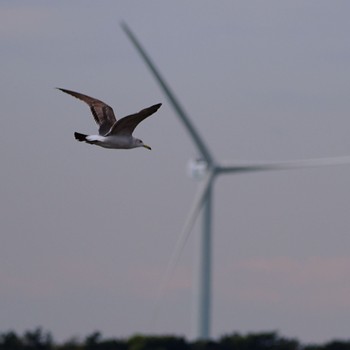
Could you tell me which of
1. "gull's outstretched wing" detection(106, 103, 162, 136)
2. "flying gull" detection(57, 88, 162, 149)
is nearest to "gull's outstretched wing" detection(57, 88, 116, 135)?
"flying gull" detection(57, 88, 162, 149)

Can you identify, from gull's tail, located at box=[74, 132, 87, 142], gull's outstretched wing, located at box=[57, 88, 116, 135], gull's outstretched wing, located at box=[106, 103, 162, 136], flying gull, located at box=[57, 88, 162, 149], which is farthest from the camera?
gull's outstretched wing, located at box=[57, 88, 116, 135]

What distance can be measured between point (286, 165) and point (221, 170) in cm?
851

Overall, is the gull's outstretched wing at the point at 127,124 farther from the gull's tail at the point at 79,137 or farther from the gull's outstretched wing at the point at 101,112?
the gull's outstretched wing at the point at 101,112

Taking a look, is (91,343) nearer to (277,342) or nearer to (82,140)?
(277,342)

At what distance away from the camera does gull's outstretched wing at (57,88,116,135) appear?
6150 cm

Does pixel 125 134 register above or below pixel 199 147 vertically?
below

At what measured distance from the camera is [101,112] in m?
62.0

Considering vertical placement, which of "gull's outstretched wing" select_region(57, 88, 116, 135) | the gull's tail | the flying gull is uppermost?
"gull's outstretched wing" select_region(57, 88, 116, 135)

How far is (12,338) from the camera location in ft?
328

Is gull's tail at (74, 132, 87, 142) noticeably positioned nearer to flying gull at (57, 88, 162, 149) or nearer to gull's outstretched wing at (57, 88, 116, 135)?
flying gull at (57, 88, 162, 149)

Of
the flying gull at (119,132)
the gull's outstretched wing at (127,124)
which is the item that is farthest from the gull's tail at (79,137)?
the gull's outstretched wing at (127,124)

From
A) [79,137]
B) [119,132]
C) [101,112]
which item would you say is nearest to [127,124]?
[119,132]

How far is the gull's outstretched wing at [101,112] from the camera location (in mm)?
61500

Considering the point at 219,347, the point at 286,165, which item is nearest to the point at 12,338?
the point at 219,347
